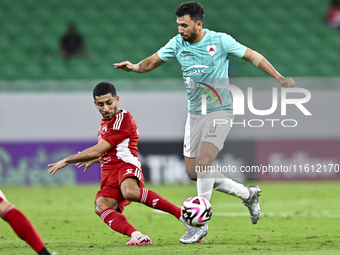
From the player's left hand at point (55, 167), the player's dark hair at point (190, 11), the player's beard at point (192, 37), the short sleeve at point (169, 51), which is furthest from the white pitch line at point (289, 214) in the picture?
the player's left hand at point (55, 167)

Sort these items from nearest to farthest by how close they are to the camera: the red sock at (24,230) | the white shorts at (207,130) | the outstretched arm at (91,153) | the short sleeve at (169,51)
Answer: the red sock at (24,230)
the outstretched arm at (91,153)
the white shorts at (207,130)
the short sleeve at (169,51)

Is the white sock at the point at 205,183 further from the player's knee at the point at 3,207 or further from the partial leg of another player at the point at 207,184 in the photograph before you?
the player's knee at the point at 3,207

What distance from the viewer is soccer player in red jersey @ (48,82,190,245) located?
528 centimetres

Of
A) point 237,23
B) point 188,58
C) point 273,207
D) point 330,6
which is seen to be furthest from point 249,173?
point 188,58

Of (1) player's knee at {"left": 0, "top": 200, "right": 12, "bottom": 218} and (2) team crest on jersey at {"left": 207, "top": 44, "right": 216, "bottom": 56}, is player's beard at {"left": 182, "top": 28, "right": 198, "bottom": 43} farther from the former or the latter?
(1) player's knee at {"left": 0, "top": 200, "right": 12, "bottom": 218}

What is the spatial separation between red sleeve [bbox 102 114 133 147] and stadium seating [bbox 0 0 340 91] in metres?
7.31

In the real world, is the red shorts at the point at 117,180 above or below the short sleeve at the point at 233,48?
below

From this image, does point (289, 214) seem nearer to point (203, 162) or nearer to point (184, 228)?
point (184, 228)

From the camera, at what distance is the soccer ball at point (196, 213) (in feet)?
16.8

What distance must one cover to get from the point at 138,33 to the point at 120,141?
29.1 feet

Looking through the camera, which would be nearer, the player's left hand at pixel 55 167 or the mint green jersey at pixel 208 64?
the player's left hand at pixel 55 167

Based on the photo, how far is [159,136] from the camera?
11398 millimetres

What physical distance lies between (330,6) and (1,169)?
9.13 m

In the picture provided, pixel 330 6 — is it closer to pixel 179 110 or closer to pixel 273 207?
pixel 179 110
